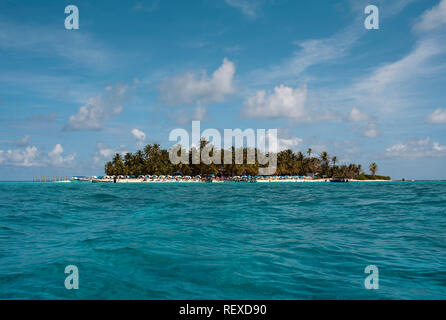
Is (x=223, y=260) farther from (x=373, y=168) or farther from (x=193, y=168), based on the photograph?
(x=373, y=168)

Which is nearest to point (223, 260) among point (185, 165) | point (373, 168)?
point (185, 165)

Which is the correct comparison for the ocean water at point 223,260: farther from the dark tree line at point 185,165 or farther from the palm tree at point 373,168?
the palm tree at point 373,168

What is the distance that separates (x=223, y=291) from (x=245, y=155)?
11918 cm

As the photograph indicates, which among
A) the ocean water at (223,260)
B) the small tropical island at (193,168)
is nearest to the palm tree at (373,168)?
the small tropical island at (193,168)

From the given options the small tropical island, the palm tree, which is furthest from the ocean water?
the palm tree

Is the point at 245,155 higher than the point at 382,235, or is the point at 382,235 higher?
the point at 245,155

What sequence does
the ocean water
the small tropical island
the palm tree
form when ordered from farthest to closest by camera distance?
the palm tree → the small tropical island → the ocean water

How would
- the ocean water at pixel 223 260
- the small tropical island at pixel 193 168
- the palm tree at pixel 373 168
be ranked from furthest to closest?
the palm tree at pixel 373 168, the small tropical island at pixel 193 168, the ocean water at pixel 223 260

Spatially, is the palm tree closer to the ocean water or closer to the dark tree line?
the dark tree line

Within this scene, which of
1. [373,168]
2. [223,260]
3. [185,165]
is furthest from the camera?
[373,168]
